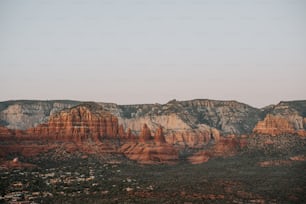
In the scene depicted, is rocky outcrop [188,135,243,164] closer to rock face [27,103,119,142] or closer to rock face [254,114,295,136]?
rock face [254,114,295,136]

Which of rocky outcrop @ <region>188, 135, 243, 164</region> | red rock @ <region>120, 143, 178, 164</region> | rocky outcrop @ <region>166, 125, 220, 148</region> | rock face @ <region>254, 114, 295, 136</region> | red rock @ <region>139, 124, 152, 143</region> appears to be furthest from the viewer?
rocky outcrop @ <region>166, 125, 220, 148</region>

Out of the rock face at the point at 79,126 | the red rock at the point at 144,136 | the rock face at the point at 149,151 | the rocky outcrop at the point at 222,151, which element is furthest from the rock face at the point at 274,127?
the rock face at the point at 79,126

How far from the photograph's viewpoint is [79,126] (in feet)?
403

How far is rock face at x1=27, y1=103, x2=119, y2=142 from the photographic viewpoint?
119 metres

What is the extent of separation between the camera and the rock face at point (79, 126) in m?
119

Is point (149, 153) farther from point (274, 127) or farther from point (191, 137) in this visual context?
point (191, 137)

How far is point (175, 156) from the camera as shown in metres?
133

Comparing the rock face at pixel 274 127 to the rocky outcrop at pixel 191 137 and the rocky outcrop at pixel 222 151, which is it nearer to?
the rocky outcrop at pixel 222 151

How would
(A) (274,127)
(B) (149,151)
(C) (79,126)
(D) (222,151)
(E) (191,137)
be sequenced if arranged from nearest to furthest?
(C) (79,126) → (B) (149,151) → (D) (222,151) → (A) (274,127) → (E) (191,137)

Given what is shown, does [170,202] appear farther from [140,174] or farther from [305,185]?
[140,174]

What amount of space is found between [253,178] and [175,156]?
1834 inches

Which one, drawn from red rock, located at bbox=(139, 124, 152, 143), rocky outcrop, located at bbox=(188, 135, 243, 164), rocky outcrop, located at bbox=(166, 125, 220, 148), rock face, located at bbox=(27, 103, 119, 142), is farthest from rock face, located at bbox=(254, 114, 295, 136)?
rocky outcrop, located at bbox=(166, 125, 220, 148)

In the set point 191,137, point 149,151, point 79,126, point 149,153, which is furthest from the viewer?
point 191,137

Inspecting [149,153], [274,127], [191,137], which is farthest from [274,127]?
[191,137]
